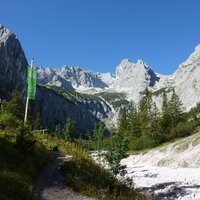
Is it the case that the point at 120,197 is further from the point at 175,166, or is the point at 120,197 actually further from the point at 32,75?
the point at 175,166

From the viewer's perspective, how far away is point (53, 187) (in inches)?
622

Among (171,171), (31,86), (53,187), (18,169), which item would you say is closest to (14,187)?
(18,169)

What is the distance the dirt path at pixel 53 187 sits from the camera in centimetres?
1444

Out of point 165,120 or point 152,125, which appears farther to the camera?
point 165,120

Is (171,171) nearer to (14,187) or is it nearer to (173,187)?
(173,187)

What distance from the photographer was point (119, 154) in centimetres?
2572

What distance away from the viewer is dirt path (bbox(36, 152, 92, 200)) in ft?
47.4

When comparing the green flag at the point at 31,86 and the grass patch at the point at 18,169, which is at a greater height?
the green flag at the point at 31,86

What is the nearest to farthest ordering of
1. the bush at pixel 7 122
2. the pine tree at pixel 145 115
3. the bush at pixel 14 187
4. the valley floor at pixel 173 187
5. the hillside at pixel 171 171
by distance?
the bush at pixel 14 187
the bush at pixel 7 122
the valley floor at pixel 173 187
the hillside at pixel 171 171
the pine tree at pixel 145 115

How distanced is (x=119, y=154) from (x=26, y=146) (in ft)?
29.1

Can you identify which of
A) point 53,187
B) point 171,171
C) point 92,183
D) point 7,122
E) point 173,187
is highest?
point 7,122

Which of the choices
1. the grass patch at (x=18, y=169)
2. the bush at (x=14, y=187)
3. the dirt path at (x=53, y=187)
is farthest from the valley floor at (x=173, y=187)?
the bush at (x=14, y=187)

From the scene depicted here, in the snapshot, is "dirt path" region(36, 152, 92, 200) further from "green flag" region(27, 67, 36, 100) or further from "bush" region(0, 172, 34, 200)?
"green flag" region(27, 67, 36, 100)

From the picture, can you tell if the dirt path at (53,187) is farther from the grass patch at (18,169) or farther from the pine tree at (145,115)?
the pine tree at (145,115)
